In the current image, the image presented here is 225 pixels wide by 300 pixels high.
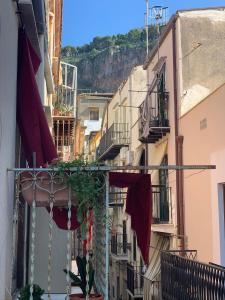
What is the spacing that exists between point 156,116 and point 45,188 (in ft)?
42.2

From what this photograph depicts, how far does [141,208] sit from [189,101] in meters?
10.2

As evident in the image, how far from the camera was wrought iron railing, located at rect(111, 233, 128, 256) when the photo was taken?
26.4 metres

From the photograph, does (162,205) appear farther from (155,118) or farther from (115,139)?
(115,139)

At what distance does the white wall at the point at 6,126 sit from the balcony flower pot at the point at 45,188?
0.66 ft

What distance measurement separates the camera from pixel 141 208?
17.8 ft

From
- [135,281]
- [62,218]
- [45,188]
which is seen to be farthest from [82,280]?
[135,281]

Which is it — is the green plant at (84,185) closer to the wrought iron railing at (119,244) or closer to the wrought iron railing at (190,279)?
the wrought iron railing at (190,279)

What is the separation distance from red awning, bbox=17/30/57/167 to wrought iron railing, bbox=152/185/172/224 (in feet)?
35.5

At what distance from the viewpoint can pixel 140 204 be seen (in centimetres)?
545

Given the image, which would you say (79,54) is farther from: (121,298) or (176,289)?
(176,289)

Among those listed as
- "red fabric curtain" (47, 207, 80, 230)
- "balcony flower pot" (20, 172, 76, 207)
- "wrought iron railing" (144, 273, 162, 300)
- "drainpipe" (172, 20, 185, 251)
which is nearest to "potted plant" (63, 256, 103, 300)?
"red fabric curtain" (47, 207, 80, 230)

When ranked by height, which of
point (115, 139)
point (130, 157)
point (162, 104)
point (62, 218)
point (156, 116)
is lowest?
point (62, 218)

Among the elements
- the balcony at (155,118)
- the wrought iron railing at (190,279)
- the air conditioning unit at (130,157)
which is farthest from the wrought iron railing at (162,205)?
the wrought iron railing at (190,279)

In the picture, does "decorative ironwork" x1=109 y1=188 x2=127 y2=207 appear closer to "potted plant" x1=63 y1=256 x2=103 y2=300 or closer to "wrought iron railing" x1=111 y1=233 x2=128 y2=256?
"potted plant" x1=63 y1=256 x2=103 y2=300
